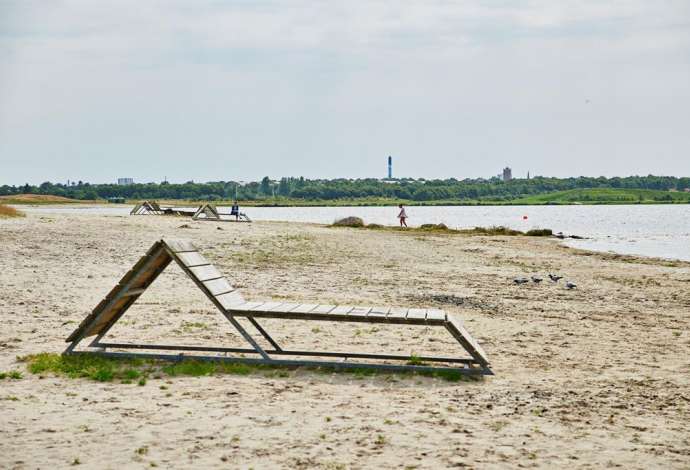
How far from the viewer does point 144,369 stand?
8.02 meters

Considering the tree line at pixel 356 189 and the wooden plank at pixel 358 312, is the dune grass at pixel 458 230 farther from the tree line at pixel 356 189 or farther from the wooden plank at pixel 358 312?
the tree line at pixel 356 189

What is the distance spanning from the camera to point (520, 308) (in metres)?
13.1

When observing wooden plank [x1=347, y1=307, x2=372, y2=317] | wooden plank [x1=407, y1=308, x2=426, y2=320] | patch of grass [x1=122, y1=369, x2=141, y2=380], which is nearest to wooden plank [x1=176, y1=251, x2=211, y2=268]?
patch of grass [x1=122, y1=369, x2=141, y2=380]

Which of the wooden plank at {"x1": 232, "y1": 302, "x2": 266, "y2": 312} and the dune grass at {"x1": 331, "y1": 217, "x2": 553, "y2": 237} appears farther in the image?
the dune grass at {"x1": 331, "y1": 217, "x2": 553, "y2": 237}

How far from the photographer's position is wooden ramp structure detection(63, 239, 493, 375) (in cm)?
782

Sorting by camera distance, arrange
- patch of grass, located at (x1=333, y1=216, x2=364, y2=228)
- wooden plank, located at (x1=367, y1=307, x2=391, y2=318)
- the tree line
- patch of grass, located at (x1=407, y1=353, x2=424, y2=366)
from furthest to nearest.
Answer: the tree line < patch of grass, located at (x1=333, y1=216, x2=364, y2=228) < patch of grass, located at (x1=407, y1=353, x2=424, y2=366) < wooden plank, located at (x1=367, y1=307, x2=391, y2=318)

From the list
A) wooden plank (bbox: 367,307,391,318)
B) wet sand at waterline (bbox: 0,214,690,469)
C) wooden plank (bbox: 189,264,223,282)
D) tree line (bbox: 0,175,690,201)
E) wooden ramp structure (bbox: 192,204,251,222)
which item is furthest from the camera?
tree line (bbox: 0,175,690,201)

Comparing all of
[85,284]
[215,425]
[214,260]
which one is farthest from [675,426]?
[214,260]

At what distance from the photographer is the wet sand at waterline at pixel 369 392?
5516 mm

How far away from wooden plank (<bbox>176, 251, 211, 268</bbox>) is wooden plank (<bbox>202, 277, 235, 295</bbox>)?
23 cm

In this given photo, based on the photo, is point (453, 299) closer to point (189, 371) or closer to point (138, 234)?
point (189, 371)

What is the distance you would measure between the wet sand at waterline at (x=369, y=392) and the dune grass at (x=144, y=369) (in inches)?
6.0

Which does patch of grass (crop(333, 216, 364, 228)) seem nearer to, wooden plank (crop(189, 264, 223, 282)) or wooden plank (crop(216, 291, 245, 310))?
wooden plank (crop(189, 264, 223, 282))

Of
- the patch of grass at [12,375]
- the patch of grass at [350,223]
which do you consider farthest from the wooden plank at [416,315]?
the patch of grass at [350,223]
